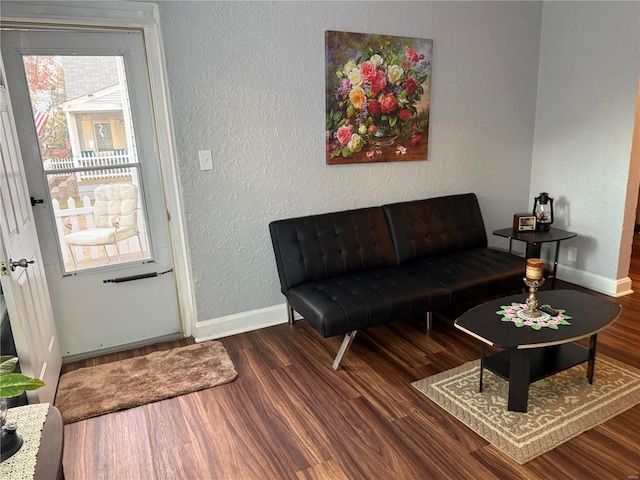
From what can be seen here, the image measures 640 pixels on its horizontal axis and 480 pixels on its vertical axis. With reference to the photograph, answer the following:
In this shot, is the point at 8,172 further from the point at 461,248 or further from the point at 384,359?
the point at 461,248

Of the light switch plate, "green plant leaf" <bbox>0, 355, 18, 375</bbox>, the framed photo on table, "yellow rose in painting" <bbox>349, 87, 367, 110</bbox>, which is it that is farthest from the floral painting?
"green plant leaf" <bbox>0, 355, 18, 375</bbox>

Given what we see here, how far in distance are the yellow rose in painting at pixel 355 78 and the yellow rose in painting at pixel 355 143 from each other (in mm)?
341

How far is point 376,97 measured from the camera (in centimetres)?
324

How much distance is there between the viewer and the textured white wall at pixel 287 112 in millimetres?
2762

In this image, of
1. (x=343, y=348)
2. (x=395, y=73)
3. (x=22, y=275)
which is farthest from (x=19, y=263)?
(x=395, y=73)

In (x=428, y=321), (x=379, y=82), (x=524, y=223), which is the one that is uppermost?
(x=379, y=82)

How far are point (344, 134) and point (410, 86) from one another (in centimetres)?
65

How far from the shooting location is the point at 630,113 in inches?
128

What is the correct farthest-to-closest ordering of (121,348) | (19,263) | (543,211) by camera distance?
(543,211), (121,348), (19,263)

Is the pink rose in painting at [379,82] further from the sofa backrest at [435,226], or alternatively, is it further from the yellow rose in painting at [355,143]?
the sofa backrest at [435,226]

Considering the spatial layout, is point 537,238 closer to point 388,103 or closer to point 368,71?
point 388,103

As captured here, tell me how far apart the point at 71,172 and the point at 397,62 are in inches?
89.9

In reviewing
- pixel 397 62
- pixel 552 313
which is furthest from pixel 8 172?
pixel 552 313

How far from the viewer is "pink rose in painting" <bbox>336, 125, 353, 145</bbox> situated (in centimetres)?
318
